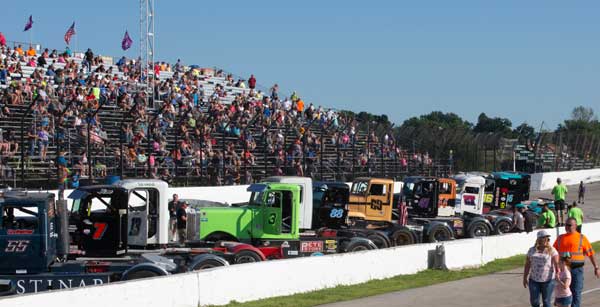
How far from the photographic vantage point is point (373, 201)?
3014 cm

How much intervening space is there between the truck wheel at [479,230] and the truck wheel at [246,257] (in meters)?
12.1

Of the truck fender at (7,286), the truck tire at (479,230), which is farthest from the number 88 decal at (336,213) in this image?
the truck fender at (7,286)

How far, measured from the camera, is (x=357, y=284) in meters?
20.1

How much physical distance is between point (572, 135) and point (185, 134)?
103 ft

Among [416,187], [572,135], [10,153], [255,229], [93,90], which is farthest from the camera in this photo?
[572,135]

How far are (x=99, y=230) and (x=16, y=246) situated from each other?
103 inches

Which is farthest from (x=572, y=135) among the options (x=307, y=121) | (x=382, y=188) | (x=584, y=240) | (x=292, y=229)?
(x=584, y=240)

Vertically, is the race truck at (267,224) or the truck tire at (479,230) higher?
the race truck at (267,224)

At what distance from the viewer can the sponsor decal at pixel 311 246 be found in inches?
928

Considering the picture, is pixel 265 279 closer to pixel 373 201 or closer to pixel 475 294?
pixel 475 294

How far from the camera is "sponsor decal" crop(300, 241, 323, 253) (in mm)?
23578

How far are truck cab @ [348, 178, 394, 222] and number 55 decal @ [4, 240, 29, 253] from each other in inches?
542

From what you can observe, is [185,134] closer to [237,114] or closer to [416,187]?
[237,114]

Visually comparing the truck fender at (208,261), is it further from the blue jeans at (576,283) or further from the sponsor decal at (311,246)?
the blue jeans at (576,283)
